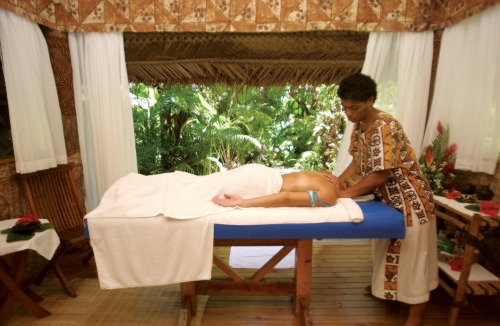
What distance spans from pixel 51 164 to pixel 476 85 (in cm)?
326

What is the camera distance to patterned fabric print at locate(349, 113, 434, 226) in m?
1.47

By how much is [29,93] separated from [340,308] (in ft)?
8.86

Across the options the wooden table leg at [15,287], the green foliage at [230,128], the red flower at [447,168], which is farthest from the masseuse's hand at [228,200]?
the green foliage at [230,128]

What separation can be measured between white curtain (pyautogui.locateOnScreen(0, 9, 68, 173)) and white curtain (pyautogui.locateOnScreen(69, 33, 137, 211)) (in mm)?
226

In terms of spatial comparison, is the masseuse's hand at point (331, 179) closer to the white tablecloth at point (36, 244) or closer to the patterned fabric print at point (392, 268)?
the patterned fabric print at point (392, 268)

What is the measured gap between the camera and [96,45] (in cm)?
243

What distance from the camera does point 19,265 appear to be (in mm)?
1750

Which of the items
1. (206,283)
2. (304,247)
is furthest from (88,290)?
(304,247)

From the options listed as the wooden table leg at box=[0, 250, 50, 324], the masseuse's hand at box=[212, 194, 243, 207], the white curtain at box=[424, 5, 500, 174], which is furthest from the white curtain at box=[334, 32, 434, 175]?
the wooden table leg at box=[0, 250, 50, 324]

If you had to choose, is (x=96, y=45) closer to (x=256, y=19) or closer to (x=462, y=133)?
(x=256, y=19)

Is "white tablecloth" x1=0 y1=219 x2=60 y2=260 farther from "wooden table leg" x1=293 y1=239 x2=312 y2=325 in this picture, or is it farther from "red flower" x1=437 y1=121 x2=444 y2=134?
"red flower" x1=437 y1=121 x2=444 y2=134

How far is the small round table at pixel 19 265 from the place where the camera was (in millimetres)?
1656

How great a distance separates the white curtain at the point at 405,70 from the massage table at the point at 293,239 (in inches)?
47.1

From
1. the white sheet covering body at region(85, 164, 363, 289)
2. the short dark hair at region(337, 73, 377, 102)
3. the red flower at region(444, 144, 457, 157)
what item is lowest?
the white sheet covering body at region(85, 164, 363, 289)
